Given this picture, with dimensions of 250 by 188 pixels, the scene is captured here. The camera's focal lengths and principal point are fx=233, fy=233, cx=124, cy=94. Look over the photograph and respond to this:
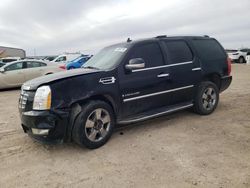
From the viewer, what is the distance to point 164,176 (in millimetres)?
2980

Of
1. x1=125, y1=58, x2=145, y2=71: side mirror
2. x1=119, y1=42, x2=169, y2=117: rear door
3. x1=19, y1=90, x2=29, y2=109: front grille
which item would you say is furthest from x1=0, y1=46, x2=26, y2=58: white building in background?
x1=125, y1=58, x2=145, y2=71: side mirror

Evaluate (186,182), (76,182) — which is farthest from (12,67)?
(186,182)

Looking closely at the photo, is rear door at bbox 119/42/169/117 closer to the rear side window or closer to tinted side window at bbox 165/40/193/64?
tinted side window at bbox 165/40/193/64

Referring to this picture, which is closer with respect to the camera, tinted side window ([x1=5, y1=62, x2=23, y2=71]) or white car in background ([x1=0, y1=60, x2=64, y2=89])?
white car in background ([x1=0, y1=60, x2=64, y2=89])

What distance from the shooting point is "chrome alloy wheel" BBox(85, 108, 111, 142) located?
3.81 meters

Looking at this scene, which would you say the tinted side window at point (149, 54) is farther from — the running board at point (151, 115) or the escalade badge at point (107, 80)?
the running board at point (151, 115)

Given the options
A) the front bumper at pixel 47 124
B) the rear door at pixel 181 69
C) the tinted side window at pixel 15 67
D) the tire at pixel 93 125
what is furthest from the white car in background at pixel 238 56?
the front bumper at pixel 47 124

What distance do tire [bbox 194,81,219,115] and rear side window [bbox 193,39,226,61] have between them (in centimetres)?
64

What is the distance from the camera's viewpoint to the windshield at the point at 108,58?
4.33 m

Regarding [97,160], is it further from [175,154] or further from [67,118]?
[175,154]

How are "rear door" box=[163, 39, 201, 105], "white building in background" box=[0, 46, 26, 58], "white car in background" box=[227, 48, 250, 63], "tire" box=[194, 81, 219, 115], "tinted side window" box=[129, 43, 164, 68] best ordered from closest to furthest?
"tinted side window" box=[129, 43, 164, 68]
"rear door" box=[163, 39, 201, 105]
"tire" box=[194, 81, 219, 115]
"white car in background" box=[227, 48, 250, 63]
"white building in background" box=[0, 46, 26, 58]

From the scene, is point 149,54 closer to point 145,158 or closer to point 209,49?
point 209,49

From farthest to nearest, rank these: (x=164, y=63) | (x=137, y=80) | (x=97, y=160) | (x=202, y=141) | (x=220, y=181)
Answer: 1. (x=164, y=63)
2. (x=137, y=80)
3. (x=202, y=141)
4. (x=97, y=160)
5. (x=220, y=181)

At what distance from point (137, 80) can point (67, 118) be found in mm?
1459
